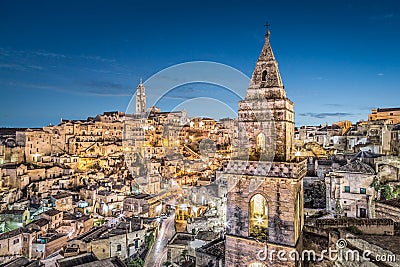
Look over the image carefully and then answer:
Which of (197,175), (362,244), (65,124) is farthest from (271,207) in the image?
(65,124)

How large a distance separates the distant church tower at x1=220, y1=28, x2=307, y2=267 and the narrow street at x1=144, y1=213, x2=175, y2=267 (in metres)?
12.2

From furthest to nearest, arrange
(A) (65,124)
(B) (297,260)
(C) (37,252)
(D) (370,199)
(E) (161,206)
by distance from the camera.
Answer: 1. (A) (65,124)
2. (E) (161,206)
3. (C) (37,252)
4. (D) (370,199)
5. (B) (297,260)

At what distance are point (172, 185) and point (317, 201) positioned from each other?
2070 centimetres

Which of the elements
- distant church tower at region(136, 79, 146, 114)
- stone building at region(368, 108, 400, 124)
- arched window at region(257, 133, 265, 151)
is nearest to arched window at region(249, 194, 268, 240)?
arched window at region(257, 133, 265, 151)

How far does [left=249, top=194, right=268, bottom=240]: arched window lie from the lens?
9912 millimetres

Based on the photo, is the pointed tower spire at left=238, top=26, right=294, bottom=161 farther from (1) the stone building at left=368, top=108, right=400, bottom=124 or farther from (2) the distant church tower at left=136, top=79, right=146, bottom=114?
(2) the distant church tower at left=136, top=79, right=146, bottom=114

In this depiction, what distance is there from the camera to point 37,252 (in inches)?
853

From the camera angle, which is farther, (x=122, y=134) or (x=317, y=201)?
(x=122, y=134)

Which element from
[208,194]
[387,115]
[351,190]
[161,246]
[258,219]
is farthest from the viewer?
[387,115]

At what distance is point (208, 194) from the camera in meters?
29.7

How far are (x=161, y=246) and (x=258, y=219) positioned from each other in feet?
48.9

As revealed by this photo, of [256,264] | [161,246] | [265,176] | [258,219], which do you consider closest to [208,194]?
[161,246]

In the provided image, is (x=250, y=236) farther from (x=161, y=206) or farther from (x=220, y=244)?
(x=161, y=206)

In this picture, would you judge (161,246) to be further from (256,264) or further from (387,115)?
(387,115)
